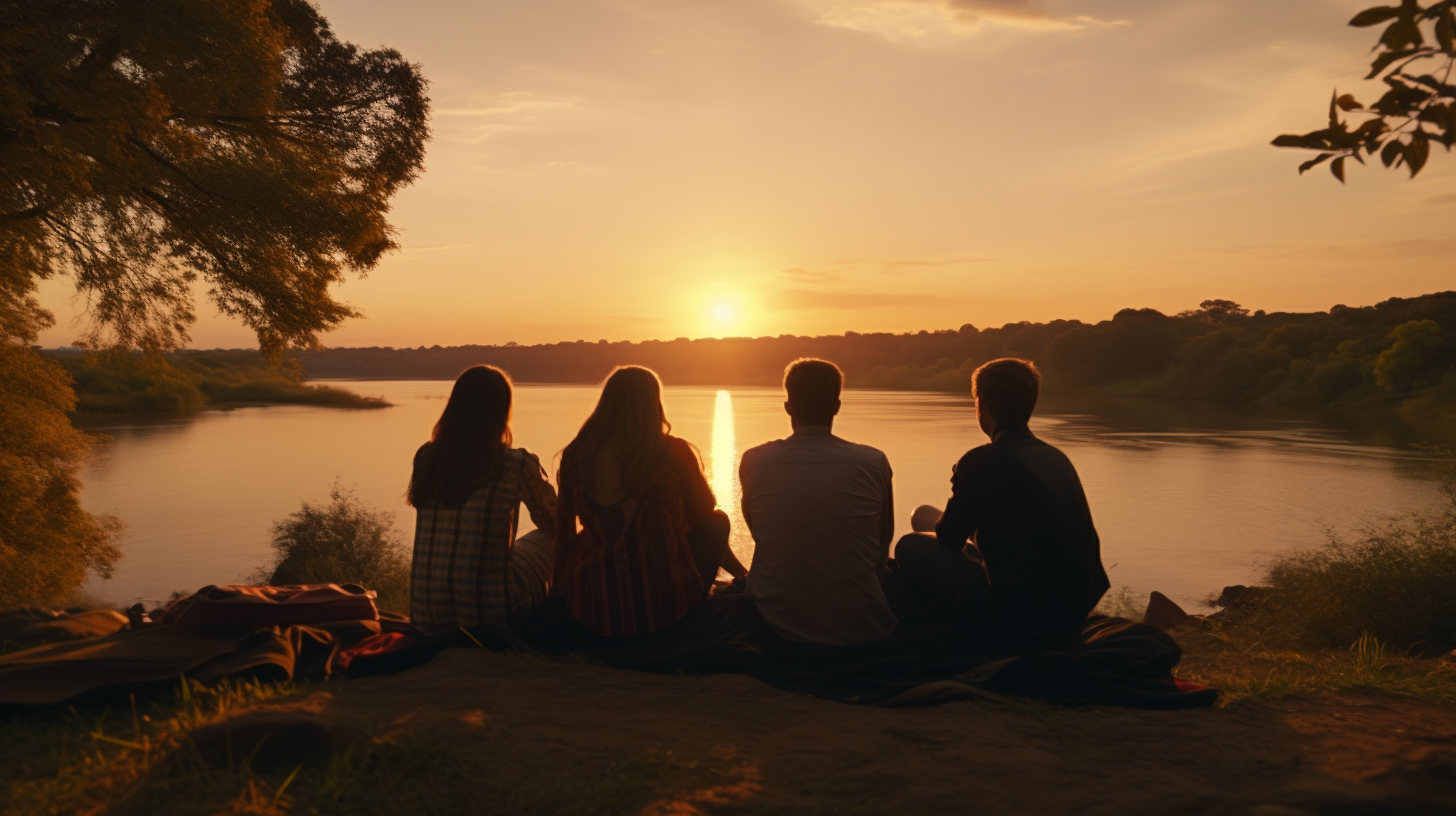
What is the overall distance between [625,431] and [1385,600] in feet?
20.5

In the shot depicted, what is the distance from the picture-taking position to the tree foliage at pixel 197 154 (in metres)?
6.50

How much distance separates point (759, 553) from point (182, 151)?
22.9ft

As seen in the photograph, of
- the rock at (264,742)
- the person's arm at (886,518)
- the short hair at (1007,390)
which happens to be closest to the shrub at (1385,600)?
the short hair at (1007,390)

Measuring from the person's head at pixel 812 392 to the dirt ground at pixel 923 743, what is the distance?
104cm

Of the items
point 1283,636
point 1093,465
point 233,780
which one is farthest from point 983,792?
point 1093,465

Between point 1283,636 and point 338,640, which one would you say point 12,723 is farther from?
point 1283,636

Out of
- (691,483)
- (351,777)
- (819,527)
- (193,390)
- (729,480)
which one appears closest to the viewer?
(351,777)

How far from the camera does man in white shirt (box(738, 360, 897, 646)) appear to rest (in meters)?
3.53

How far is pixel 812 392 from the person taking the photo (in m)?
3.67

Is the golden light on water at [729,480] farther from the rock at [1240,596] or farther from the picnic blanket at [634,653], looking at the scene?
the rock at [1240,596]

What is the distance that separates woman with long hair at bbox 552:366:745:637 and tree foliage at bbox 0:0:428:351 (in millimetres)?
5044

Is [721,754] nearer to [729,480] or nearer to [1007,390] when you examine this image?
[1007,390]

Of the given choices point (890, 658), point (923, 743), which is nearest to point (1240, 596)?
point (890, 658)

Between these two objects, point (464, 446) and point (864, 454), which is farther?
point (464, 446)
